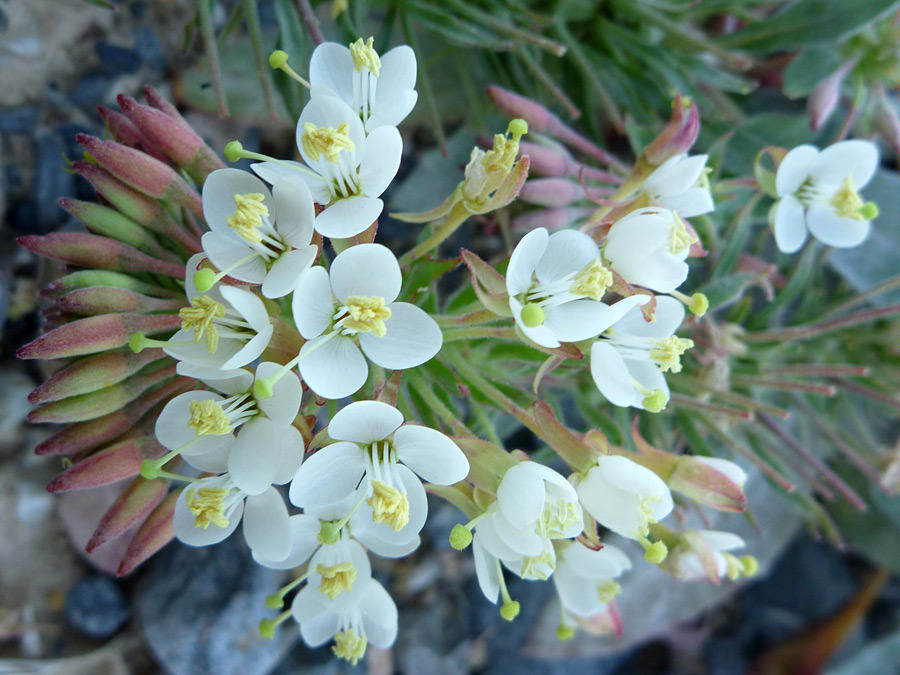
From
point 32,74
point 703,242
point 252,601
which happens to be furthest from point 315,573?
point 32,74

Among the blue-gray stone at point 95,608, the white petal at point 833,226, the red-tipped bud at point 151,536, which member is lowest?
the blue-gray stone at point 95,608

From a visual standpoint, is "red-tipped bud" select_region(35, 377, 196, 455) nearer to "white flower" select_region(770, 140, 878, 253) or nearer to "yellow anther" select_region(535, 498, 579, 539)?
"yellow anther" select_region(535, 498, 579, 539)

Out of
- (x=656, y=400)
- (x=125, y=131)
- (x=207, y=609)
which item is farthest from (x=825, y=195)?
(x=207, y=609)

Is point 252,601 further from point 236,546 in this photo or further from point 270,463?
point 270,463

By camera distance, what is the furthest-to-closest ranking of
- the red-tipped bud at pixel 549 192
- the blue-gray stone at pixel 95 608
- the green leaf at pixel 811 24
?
the blue-gray stone at pixel 95 608
the green leaf at pixel 811 24
the red-tipped bud at pixel 549 192

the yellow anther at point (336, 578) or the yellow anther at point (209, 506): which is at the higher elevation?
the yellow anther at point (209, 506)

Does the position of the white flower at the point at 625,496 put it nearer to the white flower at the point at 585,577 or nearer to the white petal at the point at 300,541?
the white flower at the point at 585,577

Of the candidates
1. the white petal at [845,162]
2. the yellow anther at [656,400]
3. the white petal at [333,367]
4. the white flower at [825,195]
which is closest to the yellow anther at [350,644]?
the white petal at [333,367]

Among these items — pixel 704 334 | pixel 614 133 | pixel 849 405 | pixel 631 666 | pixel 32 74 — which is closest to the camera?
pixel 704 334
